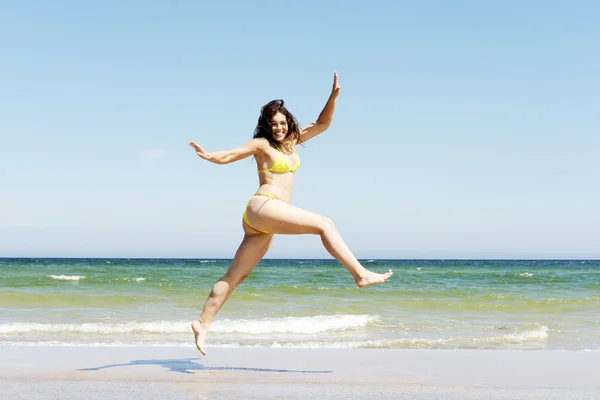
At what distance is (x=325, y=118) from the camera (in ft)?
19.7

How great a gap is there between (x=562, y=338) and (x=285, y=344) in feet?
13.8

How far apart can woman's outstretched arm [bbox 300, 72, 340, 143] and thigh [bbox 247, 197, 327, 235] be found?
82cm

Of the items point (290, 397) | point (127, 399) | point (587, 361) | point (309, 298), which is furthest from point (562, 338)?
point (309, 298)

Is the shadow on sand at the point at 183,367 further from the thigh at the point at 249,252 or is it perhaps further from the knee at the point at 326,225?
the knee at the point at 326,225

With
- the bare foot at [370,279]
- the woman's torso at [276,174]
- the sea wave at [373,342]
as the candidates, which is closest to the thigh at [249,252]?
the woman's torso at [276,174]

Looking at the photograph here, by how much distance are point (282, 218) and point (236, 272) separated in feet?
2.52

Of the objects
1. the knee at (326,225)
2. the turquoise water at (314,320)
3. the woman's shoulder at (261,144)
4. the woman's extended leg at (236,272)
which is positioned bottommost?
the turquoise water at (314,320)

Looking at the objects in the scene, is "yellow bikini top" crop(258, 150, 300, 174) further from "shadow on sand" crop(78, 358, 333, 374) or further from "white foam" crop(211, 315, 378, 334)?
"white foam" crop(211, 315, 378, 334)

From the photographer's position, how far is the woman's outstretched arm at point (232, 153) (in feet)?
16.5

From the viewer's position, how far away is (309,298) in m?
18.2

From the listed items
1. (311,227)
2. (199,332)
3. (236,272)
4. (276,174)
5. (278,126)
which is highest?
(278,126)

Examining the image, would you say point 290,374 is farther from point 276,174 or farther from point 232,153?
point 232,153

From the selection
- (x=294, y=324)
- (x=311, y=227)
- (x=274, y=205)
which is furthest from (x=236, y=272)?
(x=294, y=324)

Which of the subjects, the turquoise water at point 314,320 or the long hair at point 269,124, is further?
the turquoise water at point 314,320
